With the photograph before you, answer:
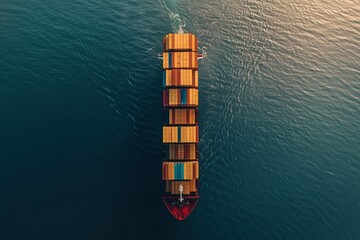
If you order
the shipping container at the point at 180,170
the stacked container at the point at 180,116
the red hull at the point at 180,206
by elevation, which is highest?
the stacked container at the point at 180,116

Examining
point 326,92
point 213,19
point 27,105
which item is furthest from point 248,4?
point 27,105

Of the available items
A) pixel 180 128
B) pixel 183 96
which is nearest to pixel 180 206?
pixel 180 128

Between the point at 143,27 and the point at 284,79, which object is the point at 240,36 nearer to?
the point at 284,79

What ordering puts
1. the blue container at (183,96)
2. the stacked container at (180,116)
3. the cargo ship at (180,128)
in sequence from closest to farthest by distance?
the cargo ship at (180,128), the stacked container at (180,116), the blue container at (183,96)

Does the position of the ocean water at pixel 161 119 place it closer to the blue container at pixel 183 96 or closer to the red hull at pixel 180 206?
the red hull at pixel 180 206

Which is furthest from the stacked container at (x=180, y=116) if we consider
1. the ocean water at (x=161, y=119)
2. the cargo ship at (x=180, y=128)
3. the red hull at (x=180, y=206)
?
the ocean water at (x=161, y=119)
